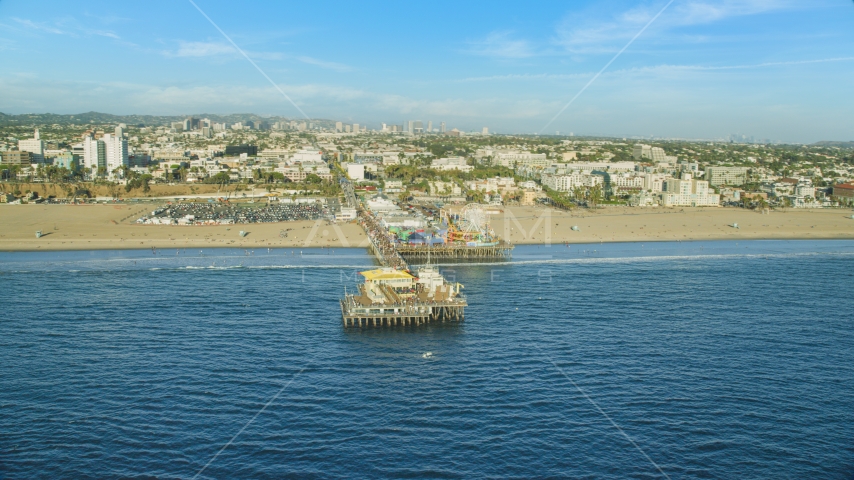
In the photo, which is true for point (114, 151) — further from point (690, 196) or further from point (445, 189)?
point (690, 196)

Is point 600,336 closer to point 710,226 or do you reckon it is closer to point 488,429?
point 488,429

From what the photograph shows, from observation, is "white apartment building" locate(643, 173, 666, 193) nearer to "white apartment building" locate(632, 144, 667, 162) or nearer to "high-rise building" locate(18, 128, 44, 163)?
"white apartment building" locate(632, 144, 667, 162)

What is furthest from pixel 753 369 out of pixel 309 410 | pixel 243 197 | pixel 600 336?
pixel 243 197

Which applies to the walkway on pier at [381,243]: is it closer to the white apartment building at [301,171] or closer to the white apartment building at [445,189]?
the white apartment building at [445,189]

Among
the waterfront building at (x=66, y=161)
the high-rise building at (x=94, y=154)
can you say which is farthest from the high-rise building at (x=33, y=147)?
the high-rise building at (x=94, y=154)

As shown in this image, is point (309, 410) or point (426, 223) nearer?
point (309, 410)

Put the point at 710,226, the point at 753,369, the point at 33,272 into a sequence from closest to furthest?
the point at 753,369 → the point at 33,272 → the point at 710,226

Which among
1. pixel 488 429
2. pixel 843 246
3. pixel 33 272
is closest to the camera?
pixel 488 429
